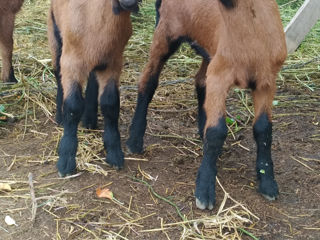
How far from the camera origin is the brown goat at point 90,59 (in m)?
3.92

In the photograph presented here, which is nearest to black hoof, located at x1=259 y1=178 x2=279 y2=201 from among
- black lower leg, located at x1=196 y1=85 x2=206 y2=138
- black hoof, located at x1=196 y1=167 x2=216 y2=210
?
black hoof, located at x1=196 y1=167 x2=216 y2=210

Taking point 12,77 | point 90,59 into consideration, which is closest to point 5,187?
point 90,59

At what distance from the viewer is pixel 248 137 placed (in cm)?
502

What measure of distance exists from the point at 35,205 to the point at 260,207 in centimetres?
167

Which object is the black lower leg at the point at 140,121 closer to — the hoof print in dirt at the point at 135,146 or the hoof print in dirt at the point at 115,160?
the hoof print in dirt at the point at 135,146

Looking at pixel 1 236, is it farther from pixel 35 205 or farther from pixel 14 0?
pixel 14 0

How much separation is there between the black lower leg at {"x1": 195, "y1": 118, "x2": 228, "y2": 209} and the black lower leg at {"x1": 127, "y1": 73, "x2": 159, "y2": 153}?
96 centimetres

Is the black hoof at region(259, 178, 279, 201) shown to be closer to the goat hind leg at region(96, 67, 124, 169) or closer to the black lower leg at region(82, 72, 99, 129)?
the goat hind leg at region(96, 67, 124, 169)

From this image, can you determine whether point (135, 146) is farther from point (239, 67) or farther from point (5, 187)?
point (239, 67)

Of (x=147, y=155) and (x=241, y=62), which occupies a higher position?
(x=241, y=62)

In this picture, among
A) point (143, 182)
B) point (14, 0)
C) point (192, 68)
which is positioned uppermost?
point (14, 0)

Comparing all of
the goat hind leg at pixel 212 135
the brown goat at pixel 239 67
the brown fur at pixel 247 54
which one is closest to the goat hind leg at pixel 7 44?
the brown goat at pixel 239 67

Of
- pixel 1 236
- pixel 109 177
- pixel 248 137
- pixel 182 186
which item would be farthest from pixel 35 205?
pixel 248 137

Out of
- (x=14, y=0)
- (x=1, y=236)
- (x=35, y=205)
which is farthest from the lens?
(x=14, y=0)
